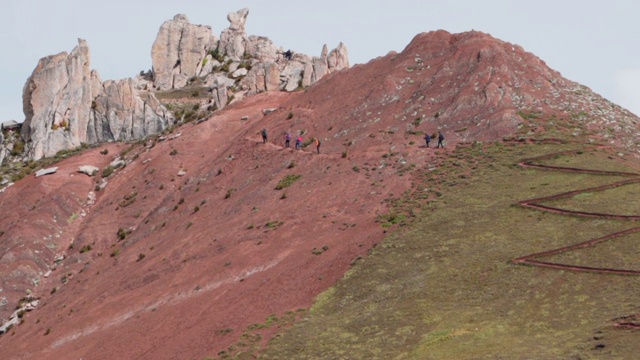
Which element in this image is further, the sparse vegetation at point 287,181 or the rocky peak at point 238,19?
the rocky peak at point 238,19

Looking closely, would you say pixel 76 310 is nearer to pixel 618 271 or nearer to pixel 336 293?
pixel 336 293

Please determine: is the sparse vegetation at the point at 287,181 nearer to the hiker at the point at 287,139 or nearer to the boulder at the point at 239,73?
the hiker at the point at 287,139

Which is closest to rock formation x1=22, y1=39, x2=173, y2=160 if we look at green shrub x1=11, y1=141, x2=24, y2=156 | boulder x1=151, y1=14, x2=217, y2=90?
green shrub x1=11, y1=141, x2=24, y2=156

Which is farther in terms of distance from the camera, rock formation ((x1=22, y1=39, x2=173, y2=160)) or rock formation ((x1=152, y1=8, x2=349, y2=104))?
rock formation ((x1=152, y1=8, x2=349, y2=104))

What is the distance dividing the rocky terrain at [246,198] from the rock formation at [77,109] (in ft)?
5.56

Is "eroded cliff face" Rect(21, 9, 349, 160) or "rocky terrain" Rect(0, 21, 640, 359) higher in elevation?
"eroded cliff face" Rect(21, 9, 349, 160)

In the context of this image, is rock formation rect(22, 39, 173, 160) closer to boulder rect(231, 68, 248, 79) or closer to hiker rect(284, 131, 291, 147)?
boulder rect(231, 68, 248, 79)

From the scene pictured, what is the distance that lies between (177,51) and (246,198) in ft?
163

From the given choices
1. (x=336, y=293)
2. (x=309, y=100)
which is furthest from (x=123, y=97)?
(x=336, y=293)

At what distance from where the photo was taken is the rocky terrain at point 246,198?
165 ft

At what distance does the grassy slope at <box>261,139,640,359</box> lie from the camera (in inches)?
1448

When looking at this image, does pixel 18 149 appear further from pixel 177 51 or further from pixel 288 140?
pixel 288 140

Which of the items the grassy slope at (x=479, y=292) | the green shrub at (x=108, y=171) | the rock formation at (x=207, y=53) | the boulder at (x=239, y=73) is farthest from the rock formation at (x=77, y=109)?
the grassy slope at (x=479, y=292)

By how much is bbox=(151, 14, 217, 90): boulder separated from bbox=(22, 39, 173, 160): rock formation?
17386 mm
